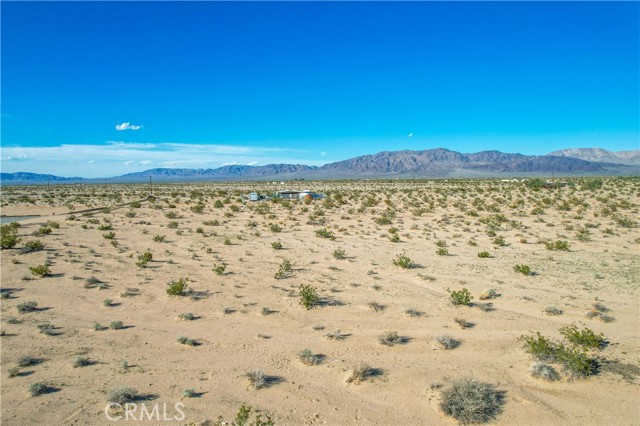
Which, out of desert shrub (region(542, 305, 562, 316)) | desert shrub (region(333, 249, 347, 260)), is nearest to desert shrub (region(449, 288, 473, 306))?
desert shrub (region(542, 305, 562, 316))

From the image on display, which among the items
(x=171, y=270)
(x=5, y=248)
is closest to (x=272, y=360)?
(x=171, y=270)

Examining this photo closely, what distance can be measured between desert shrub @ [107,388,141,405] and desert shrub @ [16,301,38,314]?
5.14m

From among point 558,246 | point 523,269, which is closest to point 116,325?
point 523,269

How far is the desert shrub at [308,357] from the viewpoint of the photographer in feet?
22.0

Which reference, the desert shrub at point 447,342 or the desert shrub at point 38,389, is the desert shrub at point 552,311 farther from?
the desert shrub at point 38,389

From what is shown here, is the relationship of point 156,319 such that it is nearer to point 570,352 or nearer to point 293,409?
point 293,409

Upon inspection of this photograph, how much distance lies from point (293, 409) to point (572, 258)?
1287 cm

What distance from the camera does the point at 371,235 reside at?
19484mm

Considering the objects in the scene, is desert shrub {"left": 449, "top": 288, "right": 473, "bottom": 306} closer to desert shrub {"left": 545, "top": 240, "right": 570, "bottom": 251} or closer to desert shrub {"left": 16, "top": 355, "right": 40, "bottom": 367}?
desert shrub {"left": 545, "top": 240, "right": 570, "bottom": 251}

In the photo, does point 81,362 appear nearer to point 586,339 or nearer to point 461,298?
point 461,298

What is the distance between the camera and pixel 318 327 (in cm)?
820

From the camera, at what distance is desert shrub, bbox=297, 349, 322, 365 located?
6.71 m

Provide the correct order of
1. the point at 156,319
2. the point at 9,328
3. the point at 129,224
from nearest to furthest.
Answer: the point at 9,328, the point at 156,319, the point at 129,224

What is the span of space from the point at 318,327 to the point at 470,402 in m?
3.64
